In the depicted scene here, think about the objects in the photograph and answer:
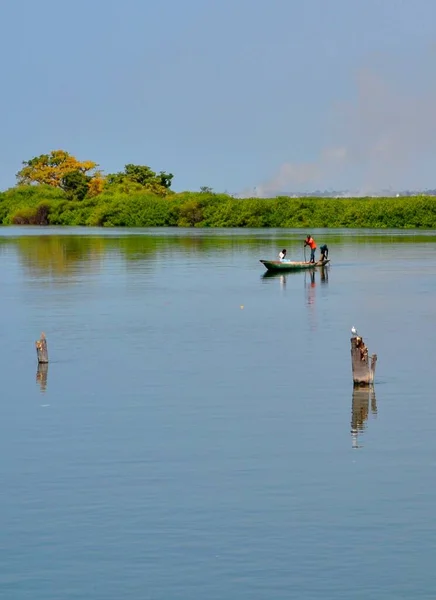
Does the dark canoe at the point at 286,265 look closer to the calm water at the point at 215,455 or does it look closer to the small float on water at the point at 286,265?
the small float on water at the point at 286,265

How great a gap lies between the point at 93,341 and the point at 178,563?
23.4m

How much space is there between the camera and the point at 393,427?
26766mm

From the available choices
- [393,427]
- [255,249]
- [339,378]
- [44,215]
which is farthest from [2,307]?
[44,215]

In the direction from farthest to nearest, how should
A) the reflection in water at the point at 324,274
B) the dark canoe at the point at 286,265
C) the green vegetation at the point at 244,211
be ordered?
the green vegetation at the point at 244,211 < the dark canoe at the point at 286,265 < the reflection in water at the point at 324,274

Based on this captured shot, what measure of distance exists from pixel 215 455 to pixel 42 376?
1030 centimetres

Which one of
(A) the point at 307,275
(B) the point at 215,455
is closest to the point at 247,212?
(A) the point at 307,275

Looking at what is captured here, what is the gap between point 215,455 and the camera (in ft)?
79.9

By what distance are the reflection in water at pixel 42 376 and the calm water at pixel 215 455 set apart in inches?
5.4

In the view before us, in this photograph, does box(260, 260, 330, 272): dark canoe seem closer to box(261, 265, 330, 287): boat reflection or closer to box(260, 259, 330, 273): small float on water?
box(260, 259, 330, 273): small float on water

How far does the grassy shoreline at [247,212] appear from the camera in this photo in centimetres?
16150

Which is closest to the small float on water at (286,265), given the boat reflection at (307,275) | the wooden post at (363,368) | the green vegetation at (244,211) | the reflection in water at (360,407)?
the boat reflection at (307,275)

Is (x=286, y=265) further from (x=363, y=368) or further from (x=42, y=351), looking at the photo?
(x=363, y=368)

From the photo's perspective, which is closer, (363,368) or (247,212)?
(363,368)

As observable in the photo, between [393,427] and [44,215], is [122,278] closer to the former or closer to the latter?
[393,427]
